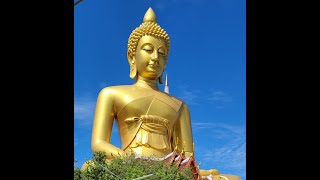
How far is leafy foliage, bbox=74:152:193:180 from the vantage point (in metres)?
7.80

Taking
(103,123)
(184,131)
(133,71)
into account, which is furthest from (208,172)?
(133,71)

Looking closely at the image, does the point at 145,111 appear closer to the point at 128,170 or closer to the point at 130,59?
the point at 130,59

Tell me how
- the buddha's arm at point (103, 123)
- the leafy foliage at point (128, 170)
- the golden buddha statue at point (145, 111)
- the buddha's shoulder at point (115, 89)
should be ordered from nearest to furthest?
the leafy foliage at point (128, 170), the buddha's arm at point (103, 123), the golden buddha statue at point (145, 111), the buddha's shoulder at point (115, 89)

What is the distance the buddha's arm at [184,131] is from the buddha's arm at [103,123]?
56.8 inches

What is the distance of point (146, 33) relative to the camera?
10812mm

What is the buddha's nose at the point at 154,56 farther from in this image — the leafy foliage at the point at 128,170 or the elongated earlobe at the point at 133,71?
the leafy foliage at the point at 128,170

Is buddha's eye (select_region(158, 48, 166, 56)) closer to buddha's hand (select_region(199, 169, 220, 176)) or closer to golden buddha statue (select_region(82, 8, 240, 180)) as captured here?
golden buddha statue (select_region(82, 8, 240, 180))

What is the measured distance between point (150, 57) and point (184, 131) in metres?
1.74

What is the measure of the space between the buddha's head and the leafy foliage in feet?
8.32

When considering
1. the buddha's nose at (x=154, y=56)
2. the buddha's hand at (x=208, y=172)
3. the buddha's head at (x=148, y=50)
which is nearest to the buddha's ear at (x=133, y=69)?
the buddha's head at (x=148, y=50)

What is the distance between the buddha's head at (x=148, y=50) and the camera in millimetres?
10602
